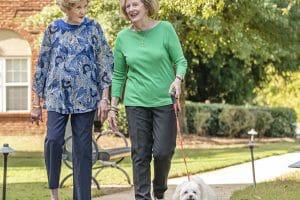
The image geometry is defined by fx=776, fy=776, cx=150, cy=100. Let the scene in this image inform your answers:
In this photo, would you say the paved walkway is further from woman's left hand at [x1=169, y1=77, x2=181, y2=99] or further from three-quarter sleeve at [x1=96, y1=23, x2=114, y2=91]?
three-quarter sleeve at [x1=96, y1=23, x2=114, y2=91]

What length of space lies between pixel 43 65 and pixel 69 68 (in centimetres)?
23

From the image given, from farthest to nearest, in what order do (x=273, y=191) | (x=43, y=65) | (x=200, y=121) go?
(x=200, y=121) < (x=273, y=191) < (x=43, y=65)

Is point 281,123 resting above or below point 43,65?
below

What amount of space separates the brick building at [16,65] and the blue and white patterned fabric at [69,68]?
15398 mm

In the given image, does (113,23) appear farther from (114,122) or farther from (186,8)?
(114,122)

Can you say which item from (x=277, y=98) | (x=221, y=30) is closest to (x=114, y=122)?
(x=221, y=30)

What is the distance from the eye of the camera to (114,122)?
6523mm

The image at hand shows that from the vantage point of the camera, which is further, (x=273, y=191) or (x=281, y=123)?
(x=281, y=123)

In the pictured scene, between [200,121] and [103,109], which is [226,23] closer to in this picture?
[200,121]

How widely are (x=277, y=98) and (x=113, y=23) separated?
2460cm

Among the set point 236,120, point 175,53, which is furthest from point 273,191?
point 236,120

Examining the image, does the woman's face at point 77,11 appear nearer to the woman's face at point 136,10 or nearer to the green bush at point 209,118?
the woman's face at point 136,10

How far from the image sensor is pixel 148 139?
654 cm

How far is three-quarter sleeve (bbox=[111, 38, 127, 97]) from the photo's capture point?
6.59 metres
